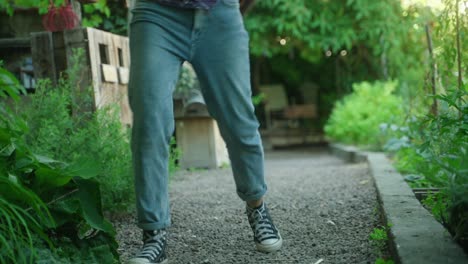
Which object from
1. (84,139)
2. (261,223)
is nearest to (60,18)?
(84,139)

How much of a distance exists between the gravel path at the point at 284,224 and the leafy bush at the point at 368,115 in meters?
2.62

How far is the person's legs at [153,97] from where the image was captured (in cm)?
240

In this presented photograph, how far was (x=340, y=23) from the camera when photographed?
396 inches

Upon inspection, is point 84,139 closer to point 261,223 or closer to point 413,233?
point 261,223

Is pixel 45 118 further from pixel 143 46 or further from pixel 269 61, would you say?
pixel 269 61

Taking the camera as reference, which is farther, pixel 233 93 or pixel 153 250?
pixel 233 93

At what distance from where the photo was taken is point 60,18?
420cm

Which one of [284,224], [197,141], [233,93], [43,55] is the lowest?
[284,224]

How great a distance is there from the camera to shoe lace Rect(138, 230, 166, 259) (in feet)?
7.92

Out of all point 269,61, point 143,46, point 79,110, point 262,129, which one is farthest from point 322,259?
point 269,61

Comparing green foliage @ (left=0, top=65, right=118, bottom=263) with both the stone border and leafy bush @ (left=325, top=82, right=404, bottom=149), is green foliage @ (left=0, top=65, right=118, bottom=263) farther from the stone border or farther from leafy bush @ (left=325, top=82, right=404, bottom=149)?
leafy bush @ (left=325, top=82, right=404, bottom=149)

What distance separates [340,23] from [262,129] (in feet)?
16.3

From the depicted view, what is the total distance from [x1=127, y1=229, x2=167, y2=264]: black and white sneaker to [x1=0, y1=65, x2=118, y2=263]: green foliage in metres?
0.09

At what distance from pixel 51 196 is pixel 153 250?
44 centimetres
